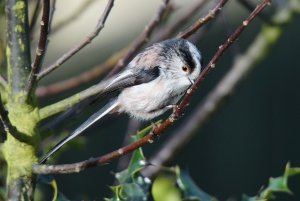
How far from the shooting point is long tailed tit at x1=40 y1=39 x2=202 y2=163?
255 cm

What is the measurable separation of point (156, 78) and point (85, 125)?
0.53 metres

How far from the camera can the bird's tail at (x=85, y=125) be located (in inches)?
73.9

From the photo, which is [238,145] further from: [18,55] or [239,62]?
[18,55]

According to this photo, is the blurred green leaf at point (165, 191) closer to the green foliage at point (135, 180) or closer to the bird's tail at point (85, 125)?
the green foliage at point (135, 180)

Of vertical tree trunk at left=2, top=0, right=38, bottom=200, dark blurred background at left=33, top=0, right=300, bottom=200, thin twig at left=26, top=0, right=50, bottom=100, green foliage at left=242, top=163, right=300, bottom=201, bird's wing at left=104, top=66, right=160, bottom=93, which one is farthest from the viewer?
dark blurred background at left=33, top=0, right=300, bottom=200

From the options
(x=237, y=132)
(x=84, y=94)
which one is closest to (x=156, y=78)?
(x=84, y=94)

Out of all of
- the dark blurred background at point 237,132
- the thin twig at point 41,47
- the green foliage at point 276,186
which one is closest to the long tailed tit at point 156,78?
the green foliage at point 276,186

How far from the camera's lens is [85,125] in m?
2.17

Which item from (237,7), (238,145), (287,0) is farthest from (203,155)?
(287,0)

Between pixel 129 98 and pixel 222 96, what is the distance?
0.44m

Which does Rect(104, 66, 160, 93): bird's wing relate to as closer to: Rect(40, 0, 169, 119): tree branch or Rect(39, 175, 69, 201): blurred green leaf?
Rect(40, 0, 169, 119): tree branch

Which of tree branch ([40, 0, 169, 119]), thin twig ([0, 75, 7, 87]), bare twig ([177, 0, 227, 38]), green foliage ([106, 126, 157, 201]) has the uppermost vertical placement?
bare twig ([177, 0, 227, 38])

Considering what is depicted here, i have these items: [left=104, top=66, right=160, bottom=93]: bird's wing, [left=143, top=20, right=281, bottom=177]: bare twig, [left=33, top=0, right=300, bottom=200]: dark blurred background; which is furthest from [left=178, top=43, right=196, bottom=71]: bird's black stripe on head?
[left=33, top=0, right=300, bottom=200]: dark blurred background

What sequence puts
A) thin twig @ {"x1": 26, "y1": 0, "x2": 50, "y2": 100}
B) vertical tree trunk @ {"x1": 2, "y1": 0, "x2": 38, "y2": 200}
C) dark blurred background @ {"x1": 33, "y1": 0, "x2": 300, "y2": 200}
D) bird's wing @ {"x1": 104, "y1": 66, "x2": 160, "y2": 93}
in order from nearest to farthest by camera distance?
thin twig @ {"x1": 26, "y1": 0, "x2": 50, "y2": 100}, vertical tree trunk @ {"x1": 2, "y1": 0, "x2": 38, "y2": 200}, bird's wing @ {"x1": 104, "y1": 66, "x2": 160, "y2": 93}, dark blurred background @ {"x1": 33, "y1": 0, "x2": 300, "y2": 200}
